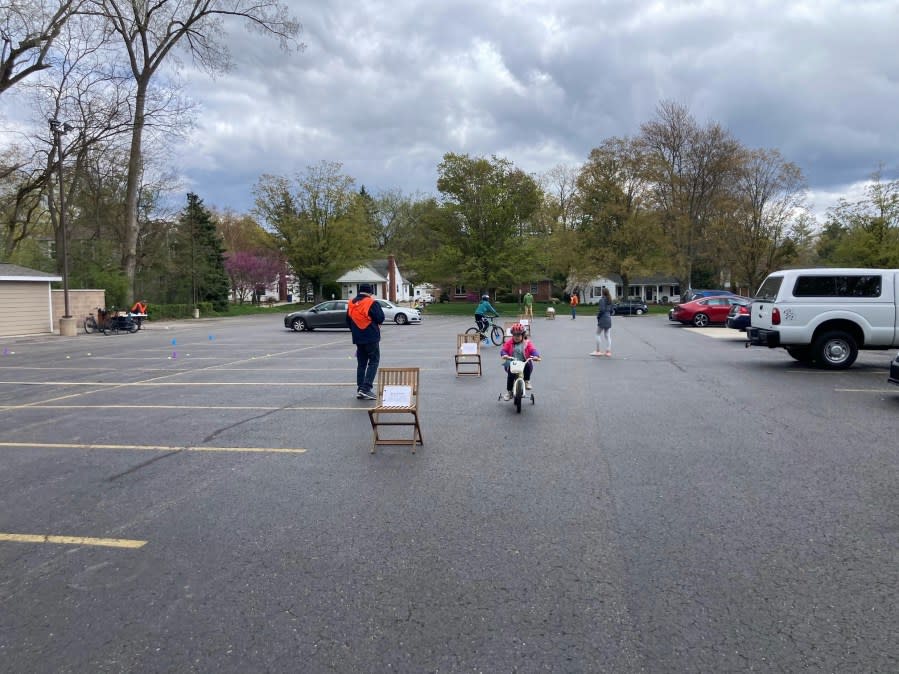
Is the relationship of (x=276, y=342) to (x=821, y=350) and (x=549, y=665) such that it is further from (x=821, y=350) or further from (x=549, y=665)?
(x=549, y=665)

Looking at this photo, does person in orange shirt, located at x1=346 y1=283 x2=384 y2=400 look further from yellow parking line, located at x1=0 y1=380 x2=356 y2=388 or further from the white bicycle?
the white bicycle

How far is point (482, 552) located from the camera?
3.89 meters

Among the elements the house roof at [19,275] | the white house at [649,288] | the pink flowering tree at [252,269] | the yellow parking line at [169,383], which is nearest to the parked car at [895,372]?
the yellow parking line at [169,383]

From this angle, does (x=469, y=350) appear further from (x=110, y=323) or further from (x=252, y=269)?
(x=252, y=269)

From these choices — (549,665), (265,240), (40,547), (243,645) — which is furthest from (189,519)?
(265,240)

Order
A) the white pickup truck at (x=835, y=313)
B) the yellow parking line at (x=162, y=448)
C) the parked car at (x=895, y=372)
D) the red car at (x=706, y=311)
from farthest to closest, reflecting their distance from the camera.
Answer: the red car at (x=706, y=311) → the white pickup truck at (x=835, y=313) → the parked car at (x=895, y=372) → the yellow parking line at (x=162, y=448)

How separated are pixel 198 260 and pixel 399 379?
4184 cm

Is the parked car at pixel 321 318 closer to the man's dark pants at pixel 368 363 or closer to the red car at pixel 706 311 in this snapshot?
the red car at pixel 706 311

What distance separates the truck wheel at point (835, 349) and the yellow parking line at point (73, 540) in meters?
13.2

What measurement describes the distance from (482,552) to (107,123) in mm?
36711

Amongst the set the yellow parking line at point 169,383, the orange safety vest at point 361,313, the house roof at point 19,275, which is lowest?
the yellow parking line at point 169,383

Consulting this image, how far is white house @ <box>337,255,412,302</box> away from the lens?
2665 inches

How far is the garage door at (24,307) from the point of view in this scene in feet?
82.5

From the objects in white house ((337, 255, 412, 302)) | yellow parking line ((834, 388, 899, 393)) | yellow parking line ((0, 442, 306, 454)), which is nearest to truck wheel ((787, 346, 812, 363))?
yellow parking line ((834, 388, 899, 393))
